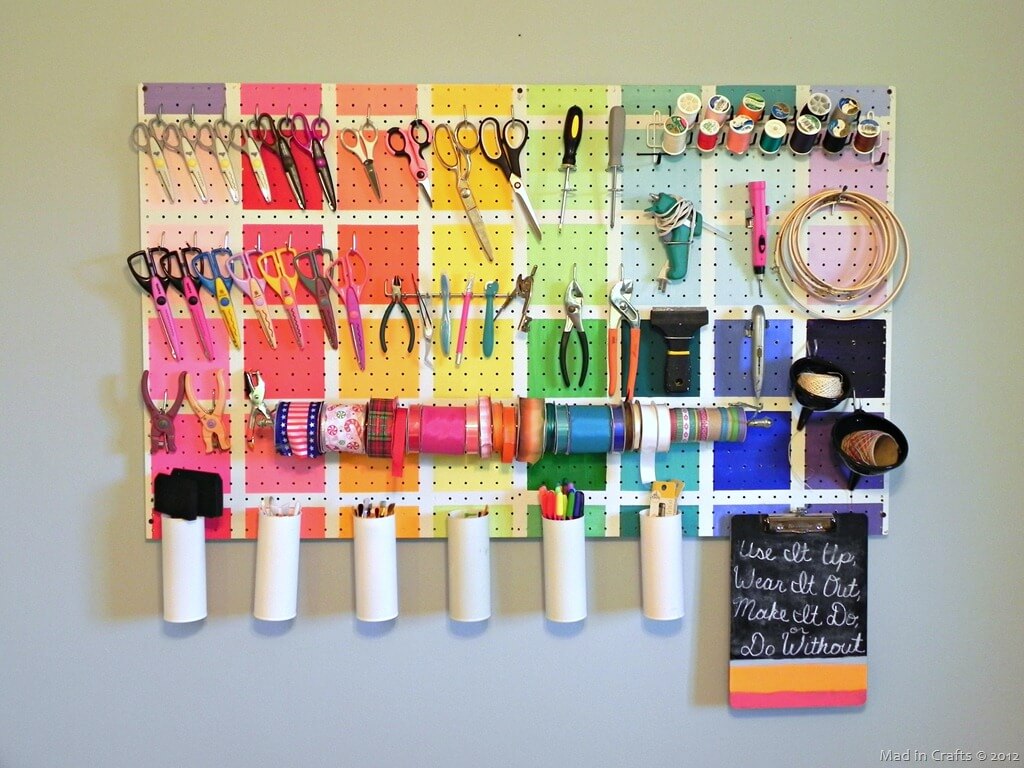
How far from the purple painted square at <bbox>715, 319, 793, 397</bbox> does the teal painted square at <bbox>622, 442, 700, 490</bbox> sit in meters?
0.14

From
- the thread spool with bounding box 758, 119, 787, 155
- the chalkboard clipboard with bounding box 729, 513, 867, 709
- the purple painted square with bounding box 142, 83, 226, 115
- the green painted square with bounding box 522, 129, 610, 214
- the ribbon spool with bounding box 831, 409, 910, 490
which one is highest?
the purple painted square with bounding box 142, 83, 226, 115

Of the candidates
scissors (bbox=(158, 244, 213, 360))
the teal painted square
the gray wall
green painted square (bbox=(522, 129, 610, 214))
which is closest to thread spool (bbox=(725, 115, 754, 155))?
the gray wall

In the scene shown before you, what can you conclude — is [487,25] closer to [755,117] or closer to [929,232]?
[755,117]

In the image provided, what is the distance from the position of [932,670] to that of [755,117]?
124 cm

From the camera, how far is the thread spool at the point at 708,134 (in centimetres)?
133

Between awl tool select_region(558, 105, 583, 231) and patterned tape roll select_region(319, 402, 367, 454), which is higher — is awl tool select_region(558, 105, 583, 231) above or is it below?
above

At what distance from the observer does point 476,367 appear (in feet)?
4.52

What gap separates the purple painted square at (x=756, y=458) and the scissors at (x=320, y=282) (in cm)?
83

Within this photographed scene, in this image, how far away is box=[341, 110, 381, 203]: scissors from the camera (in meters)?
1.34

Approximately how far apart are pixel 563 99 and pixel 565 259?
33cm

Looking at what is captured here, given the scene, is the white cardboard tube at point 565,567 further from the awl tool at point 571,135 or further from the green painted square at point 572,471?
the awl tool at point 571,135

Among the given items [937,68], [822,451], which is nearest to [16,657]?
[822,451]

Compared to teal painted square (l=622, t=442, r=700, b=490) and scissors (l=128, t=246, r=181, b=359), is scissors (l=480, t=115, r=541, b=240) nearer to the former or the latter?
teal painted square (l=622, t=442, r=700, b=490)

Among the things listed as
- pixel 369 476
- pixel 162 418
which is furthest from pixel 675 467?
pixel 162 418
